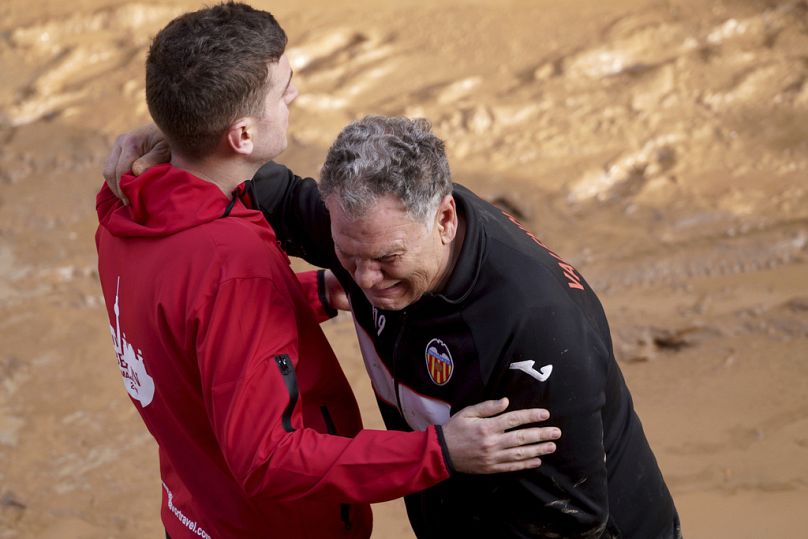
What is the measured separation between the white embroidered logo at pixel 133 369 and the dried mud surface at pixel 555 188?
1901 millimetres

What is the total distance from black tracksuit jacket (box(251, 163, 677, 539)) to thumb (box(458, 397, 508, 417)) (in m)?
0.04

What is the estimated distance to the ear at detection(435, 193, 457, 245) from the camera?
2205 mm

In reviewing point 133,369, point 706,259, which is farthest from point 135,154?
point 706,259

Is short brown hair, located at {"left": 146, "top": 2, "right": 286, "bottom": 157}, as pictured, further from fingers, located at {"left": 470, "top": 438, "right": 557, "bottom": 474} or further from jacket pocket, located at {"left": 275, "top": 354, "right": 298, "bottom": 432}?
fingers, located at {"left": 470, "top": 438, "right": 557, "bottom": 474}

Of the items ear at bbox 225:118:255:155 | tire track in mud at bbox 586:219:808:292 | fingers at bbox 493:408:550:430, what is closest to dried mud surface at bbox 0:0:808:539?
tire track in mud at bbox 586:219:808:292

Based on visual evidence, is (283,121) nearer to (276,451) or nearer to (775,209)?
(276,451)

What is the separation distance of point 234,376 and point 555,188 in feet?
14.1

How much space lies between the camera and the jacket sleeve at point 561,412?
2189 mm

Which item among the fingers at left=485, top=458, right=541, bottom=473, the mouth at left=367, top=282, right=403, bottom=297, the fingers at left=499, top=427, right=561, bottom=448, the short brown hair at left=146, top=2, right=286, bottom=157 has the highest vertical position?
the short brown hair at left=146, top=2, right=286, bottom=157

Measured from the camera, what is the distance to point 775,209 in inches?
229

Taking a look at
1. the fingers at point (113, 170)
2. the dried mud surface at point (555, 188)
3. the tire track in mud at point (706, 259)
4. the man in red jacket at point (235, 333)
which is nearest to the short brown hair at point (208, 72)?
the man in red jacket at point (235, 333)

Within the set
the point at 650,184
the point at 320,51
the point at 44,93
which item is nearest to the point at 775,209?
the point at 650,184

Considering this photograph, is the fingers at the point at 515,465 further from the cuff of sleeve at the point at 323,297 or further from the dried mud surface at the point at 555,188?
the dried mud surface at the point at 555,188

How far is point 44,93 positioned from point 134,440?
11.7 feet
